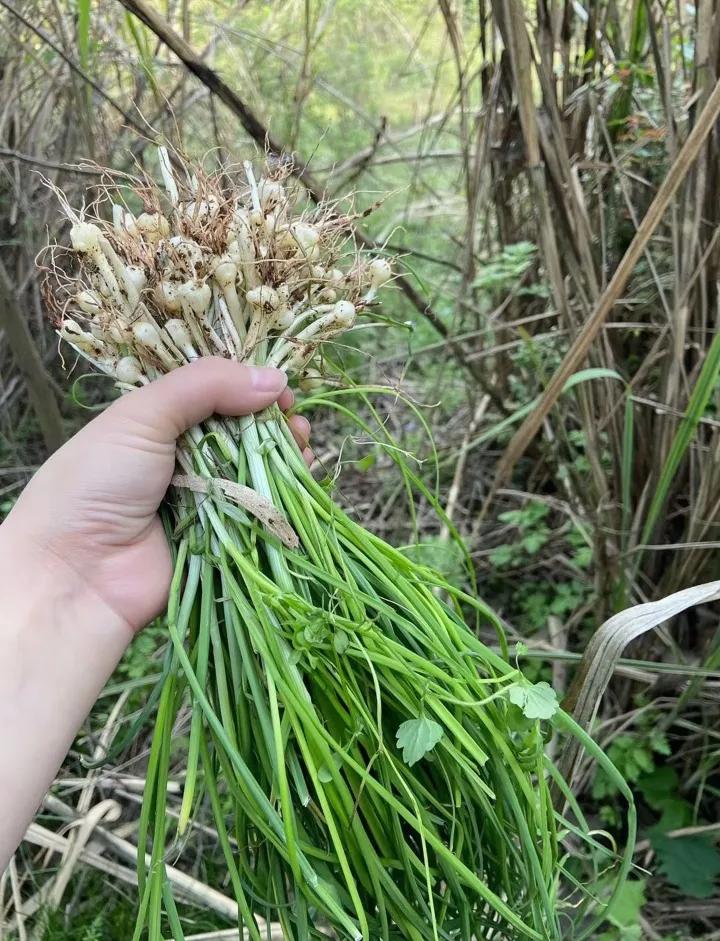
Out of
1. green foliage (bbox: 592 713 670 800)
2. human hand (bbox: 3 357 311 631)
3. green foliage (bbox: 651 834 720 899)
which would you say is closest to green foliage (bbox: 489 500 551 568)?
green foliage (bbox: 592 713 670 800)

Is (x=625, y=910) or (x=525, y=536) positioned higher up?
(x=525, y=536)

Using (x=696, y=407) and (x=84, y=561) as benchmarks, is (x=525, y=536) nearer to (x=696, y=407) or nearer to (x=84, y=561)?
(x=696, y=407)

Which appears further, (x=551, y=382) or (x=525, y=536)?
(x=525, y=536)

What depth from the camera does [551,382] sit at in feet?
2.73

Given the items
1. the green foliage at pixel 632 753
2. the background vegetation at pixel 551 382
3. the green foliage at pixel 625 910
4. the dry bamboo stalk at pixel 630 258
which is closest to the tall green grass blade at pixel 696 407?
the background vegetation at pixel 551 382

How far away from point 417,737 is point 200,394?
1.12 ft

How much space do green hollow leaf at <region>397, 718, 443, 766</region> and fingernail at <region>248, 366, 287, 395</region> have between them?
0.32m

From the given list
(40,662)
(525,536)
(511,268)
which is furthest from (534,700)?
(511,268)

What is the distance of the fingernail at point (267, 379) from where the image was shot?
625mm

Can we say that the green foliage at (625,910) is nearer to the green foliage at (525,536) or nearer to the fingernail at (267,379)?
the green foliage at (525,536)

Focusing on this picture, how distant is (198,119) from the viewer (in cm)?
176

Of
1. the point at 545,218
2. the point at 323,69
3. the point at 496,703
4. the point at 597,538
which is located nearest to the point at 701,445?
the point at 597,538

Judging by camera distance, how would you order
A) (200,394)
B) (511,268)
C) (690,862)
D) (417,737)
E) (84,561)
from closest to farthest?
(417,737) < (200,394) < (84,561) < (690,862) < (511,268)

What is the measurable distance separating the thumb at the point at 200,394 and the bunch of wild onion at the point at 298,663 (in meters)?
0.02
